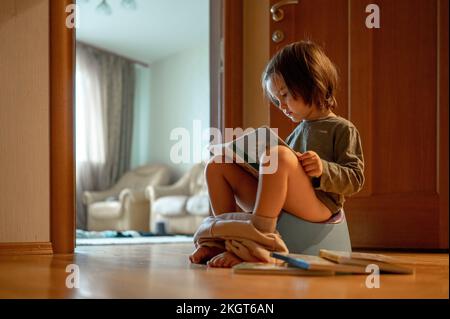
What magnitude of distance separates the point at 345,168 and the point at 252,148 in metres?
0.23

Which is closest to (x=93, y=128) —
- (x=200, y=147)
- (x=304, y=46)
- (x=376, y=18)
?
(x=200, y=147)

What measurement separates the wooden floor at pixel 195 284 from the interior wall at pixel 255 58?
3.80ft

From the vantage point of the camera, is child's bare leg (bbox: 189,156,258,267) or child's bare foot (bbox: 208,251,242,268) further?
child's bare leg (bbox: 189,156,258,267)

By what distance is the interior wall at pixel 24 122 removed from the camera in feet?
6.60

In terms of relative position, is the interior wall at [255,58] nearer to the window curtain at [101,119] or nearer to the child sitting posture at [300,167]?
the child sitting posture at [300,167]

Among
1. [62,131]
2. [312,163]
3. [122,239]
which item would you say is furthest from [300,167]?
[122,239]

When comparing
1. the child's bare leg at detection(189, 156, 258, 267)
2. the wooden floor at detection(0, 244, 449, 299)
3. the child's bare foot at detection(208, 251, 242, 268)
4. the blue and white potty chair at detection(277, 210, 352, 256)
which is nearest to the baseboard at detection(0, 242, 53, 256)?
the wooden floor at detection(0, 244, 449, 299)

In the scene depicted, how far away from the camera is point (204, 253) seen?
5.00ft

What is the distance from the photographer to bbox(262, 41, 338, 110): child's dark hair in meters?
1.54

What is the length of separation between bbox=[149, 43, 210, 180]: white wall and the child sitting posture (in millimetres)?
4295

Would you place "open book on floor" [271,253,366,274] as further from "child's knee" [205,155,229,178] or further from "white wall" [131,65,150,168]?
"white wall" [131,65,150,168]

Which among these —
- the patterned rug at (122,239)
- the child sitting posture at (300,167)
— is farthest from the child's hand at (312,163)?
the patterned rug at (122,239)

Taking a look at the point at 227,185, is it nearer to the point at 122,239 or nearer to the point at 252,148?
the point at 252,148

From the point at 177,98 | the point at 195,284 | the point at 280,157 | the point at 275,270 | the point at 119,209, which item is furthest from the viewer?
the point at 177,98
